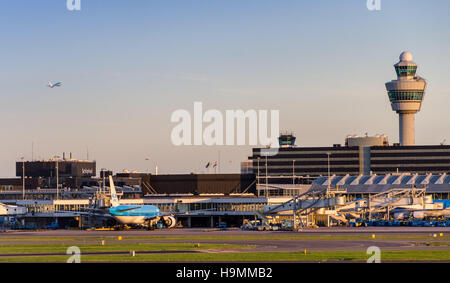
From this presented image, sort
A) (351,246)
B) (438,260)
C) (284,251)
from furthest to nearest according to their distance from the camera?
(351,246) → (284,251) → (438,260)

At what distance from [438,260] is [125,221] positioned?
124 metres

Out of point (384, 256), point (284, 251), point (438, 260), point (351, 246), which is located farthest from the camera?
point (351, 246)

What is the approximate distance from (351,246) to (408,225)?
88.8m
